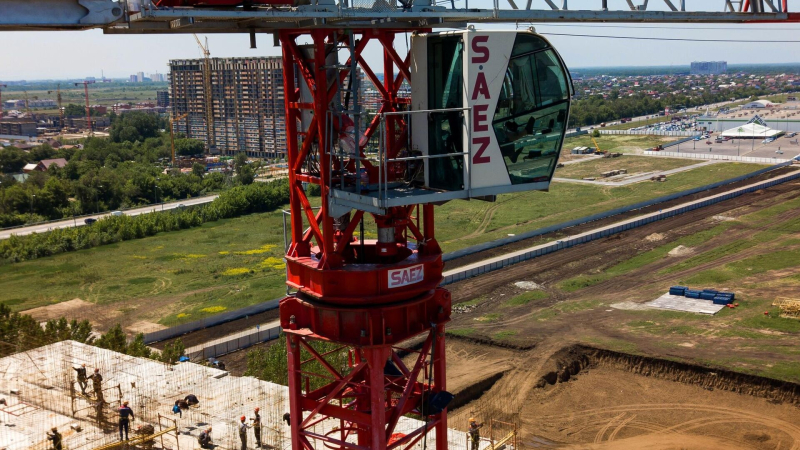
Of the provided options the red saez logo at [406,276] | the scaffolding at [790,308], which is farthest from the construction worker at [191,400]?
the scaffolding at [790,308]

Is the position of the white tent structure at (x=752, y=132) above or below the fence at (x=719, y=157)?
above

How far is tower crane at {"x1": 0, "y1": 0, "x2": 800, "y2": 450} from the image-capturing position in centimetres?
1833

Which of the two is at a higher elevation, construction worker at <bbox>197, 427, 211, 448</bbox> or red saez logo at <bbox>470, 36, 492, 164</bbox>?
red saez logo at <bbox>470, 36, 492, 164</bbox>

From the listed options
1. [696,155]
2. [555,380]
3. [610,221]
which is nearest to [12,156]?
[610,221]

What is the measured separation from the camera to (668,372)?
52438 mm

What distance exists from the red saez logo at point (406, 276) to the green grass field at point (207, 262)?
4679 cm

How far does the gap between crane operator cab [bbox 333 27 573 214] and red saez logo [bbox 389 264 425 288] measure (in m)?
2.02

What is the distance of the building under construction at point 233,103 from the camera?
172 meters

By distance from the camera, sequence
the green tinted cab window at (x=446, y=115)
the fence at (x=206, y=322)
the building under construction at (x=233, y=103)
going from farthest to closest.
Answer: the building under construction at (x=233, y=103), the fence at (x=206, y=322), the green tinted cab window at (x=446, y=115)

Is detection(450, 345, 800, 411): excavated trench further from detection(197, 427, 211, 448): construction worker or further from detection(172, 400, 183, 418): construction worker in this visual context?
detection(197, 427, 211, 448): construction worker

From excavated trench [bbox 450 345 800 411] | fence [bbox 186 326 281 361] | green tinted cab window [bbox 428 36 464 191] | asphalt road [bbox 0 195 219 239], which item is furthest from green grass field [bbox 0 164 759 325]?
green tinted cab window [bbox 428 36 464 191]

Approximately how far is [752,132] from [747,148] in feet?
44.9

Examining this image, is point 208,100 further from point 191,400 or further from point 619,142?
point 191,400

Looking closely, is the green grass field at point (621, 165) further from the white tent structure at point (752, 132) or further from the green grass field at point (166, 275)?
the green grass field at point (166, 275)
